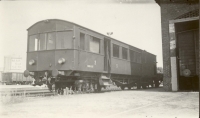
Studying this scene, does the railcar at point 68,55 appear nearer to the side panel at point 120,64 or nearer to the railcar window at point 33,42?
the railcar window at point 33,42

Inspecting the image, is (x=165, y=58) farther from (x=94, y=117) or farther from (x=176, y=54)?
(x=94, y=117)

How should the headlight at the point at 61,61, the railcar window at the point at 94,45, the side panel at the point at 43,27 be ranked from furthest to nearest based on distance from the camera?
1. the railcar window at the point at 94,45
2. the side panel at the point at 43,27
3. the headlight at the point at 61,61

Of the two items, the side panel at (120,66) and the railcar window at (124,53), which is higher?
the railcar window at (124,53)

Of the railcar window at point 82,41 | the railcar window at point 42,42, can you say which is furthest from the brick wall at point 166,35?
the railcar window at point 42,42

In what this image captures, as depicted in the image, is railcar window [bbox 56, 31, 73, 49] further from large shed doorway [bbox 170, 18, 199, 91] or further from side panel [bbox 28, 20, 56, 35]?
large shed doorway [bbox 170, 18, 199, 91]

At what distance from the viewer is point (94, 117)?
194 inches

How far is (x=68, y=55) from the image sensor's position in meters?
9.72

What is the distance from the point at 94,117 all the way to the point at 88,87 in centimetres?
646

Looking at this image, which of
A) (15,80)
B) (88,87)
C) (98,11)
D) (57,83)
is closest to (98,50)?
(88,87)

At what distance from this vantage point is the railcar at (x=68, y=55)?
32.1ft

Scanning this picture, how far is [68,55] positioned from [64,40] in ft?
2.58

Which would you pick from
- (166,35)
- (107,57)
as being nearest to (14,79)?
(107,57)

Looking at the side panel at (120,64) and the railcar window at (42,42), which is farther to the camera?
the side panel at (120,64)

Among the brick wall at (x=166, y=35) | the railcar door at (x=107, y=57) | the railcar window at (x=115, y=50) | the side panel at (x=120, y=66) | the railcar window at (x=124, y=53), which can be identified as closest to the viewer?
the brick wall at (x=166, y=35)
